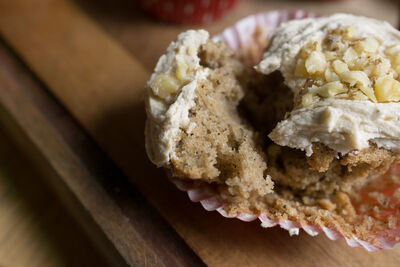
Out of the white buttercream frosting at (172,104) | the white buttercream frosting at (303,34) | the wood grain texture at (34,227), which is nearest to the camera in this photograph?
the white buttercream frosting at (172,104)

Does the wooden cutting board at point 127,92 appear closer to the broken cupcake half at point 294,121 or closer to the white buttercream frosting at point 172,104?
the broken cupcake half at point 294,121

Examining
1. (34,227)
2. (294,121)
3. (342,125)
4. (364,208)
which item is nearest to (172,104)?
(294,121)

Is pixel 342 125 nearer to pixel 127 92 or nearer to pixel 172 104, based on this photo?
pixel 172 104

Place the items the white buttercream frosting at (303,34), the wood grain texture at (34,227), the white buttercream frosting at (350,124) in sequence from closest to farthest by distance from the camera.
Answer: the white buttercream frosting at (350,124) → the white buttercream frosting at (303,34) → the wood grain texture at (34,227)

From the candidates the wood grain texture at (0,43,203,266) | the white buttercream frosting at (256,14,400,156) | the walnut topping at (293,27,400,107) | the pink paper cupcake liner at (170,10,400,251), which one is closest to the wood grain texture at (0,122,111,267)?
the wood grain texture at (0,43,203,266)

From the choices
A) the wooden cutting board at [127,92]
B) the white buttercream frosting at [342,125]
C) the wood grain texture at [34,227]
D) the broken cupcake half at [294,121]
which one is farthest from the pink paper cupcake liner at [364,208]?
the wood grain texture at [34,227]

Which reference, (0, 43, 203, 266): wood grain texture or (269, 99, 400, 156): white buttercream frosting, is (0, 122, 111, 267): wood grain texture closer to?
(0, 43, 203, 266): wood grain texture

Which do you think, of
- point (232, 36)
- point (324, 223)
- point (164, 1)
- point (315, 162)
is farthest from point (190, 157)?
point (164, 1)

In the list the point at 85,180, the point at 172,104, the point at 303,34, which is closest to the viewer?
the point at 172,104
